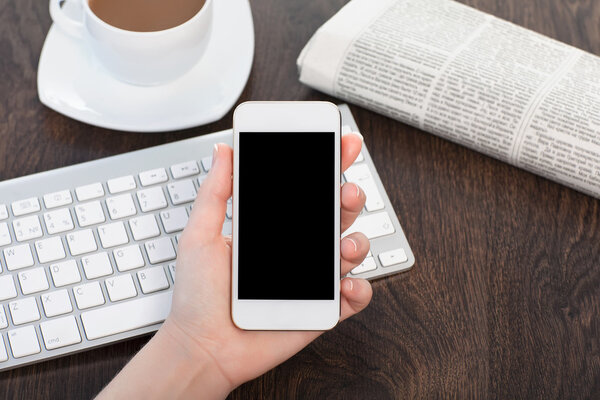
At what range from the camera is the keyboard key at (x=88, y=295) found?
20.7 inches

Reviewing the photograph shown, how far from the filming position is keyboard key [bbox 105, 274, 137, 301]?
532 millimetres

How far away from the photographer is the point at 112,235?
56 centimetres

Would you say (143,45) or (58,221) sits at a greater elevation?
(143,45)

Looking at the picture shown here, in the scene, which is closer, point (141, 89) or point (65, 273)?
point (65, 273)

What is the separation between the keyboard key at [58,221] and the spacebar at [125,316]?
3.5 inches

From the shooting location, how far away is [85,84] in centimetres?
65

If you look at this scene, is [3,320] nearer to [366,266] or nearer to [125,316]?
[125,316]

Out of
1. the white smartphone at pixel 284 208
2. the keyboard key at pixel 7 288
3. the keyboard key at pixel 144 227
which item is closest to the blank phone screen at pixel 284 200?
the white smartphone at pixel 284 208

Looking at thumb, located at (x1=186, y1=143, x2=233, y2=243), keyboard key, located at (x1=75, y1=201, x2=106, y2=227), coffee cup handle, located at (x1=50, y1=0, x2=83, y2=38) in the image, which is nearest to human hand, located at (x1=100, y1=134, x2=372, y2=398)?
thumb, located at (x1=186, y1=143, x2=233, y2=243)

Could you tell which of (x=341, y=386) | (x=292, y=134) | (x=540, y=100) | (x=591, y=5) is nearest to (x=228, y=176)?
(x=292, y=134)

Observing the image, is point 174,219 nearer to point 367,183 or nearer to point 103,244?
point 103,244

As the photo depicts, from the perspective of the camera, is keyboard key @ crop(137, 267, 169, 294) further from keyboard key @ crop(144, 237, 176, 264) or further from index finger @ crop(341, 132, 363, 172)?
index finger @ crop(341, 132, 363, 172)

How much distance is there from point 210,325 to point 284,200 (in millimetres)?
126

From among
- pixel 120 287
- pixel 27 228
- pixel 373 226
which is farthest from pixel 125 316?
pixel 373 226
